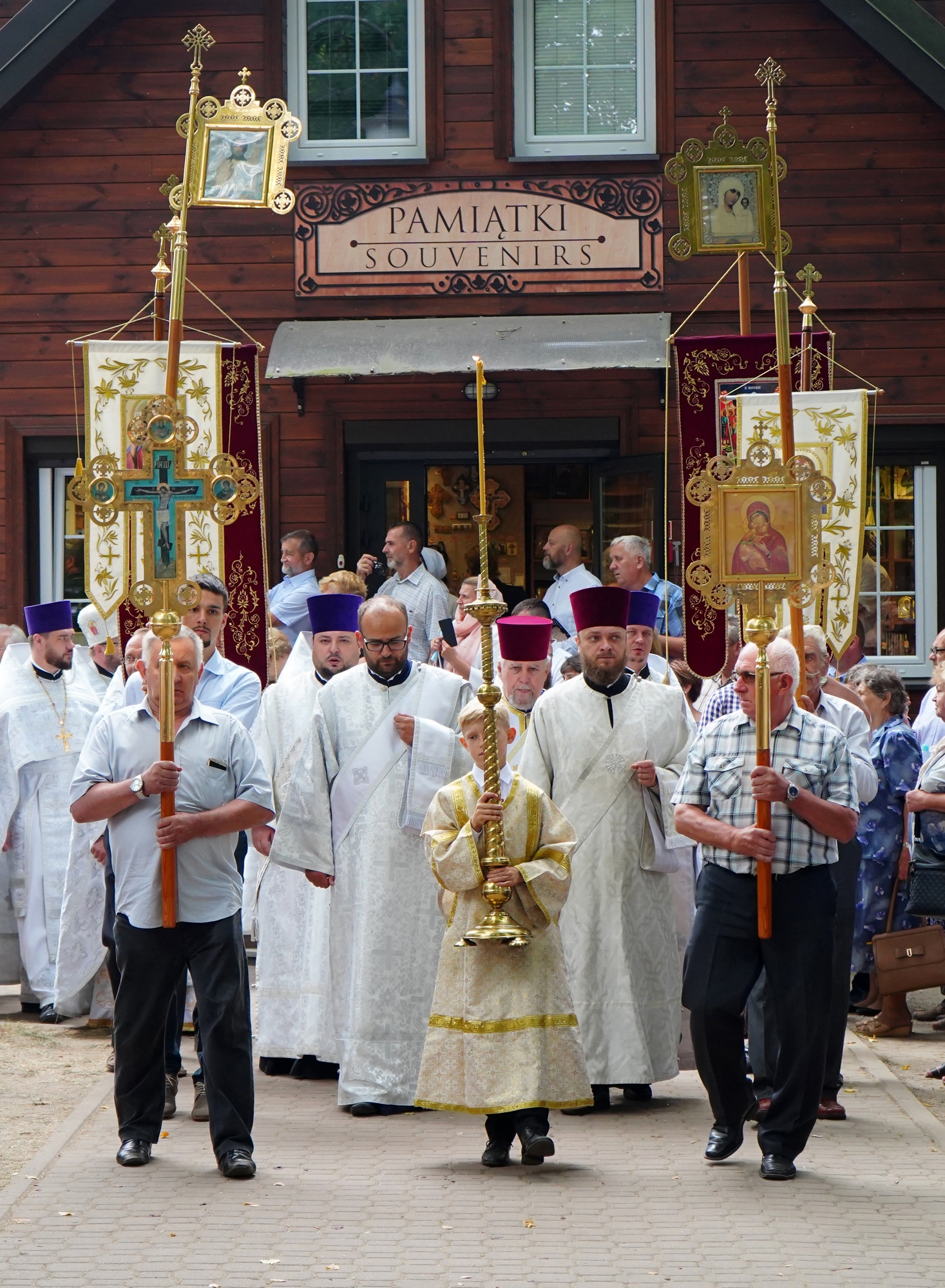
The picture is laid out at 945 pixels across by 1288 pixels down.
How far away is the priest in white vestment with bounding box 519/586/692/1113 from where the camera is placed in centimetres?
761

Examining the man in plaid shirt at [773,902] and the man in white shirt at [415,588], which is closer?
the man in plaid shirt at [773,902]

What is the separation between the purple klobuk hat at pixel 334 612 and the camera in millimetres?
8562

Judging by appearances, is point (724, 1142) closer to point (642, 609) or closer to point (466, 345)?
point (642, 609)

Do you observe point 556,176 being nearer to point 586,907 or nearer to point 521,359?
point 521,359

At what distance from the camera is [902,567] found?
13.5m

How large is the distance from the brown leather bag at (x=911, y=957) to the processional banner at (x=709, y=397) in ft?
5.42

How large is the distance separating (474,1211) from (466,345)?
7.71 metres

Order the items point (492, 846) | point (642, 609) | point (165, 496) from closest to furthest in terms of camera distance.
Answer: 1. point (492, 846)
2. point (165, 496)
3. point (642, 609)

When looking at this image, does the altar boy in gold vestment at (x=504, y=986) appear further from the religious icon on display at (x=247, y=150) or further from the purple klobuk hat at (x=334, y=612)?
the religious icon on display at (x=247, y=150)

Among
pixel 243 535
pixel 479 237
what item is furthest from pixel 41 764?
pixel 479 237

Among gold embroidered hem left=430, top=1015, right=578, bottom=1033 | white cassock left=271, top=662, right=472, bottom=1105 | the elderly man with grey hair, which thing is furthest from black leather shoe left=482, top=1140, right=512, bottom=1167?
the elderly man with grey hair

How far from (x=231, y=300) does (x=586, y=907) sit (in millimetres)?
7045

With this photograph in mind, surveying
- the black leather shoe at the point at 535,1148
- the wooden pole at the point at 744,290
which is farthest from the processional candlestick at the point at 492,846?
the wooden pole at the point at 744,290

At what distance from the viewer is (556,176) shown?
1331 centimetres
